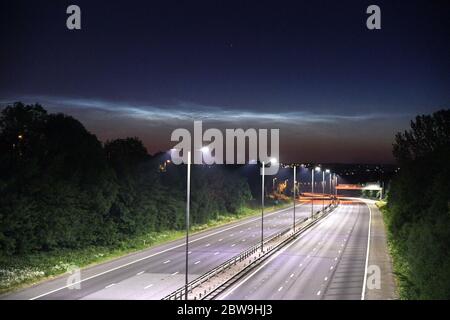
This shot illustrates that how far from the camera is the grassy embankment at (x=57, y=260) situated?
3922 centimetres

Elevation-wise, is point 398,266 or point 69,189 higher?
point 69,189

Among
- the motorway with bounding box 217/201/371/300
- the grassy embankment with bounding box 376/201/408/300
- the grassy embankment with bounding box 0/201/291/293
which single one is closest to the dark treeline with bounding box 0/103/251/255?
the grassy embankment with bounding box 0/201/291/293

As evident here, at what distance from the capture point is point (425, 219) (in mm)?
41625

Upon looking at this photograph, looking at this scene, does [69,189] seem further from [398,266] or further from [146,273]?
[398,266]

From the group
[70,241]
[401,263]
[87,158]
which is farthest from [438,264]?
[87,158]

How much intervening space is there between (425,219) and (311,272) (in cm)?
1043

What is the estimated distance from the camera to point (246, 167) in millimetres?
151125

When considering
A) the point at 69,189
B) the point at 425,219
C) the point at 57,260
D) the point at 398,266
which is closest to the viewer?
the point at 425,219

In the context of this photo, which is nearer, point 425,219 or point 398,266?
point 425,219

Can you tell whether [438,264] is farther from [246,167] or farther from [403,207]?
[246,167]

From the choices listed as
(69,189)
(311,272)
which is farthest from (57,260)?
(311,272)

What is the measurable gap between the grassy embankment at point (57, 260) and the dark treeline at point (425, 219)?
28.0 meters

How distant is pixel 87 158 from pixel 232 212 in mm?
50121

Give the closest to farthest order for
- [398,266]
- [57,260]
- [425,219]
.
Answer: [425,219]
[398,266]
[57,260]
